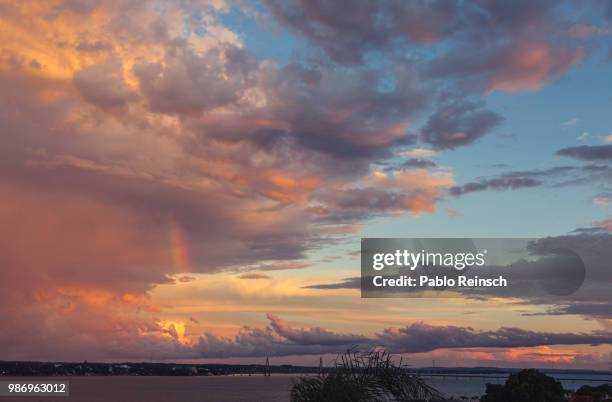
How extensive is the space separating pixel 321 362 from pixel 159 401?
196 meters

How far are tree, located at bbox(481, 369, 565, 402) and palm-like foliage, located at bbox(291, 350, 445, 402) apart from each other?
227 feet

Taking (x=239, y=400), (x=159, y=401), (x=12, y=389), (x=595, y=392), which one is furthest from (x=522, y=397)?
(x=159, y=401)

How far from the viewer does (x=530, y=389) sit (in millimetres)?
80625

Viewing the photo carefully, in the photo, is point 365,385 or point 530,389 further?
point 530,389

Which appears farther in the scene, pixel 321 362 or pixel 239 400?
pixel 239 400

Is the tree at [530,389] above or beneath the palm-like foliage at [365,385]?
beneath

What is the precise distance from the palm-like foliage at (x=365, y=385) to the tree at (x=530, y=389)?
6907 centimetres

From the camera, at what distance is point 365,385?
52.9ft

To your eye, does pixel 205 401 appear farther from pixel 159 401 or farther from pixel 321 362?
pixel 321 362

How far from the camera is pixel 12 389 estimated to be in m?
43.3

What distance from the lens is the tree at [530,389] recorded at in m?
79.2

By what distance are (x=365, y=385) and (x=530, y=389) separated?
71548mm

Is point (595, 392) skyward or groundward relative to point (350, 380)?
groundward

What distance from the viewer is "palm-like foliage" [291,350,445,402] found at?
15.7 metres
